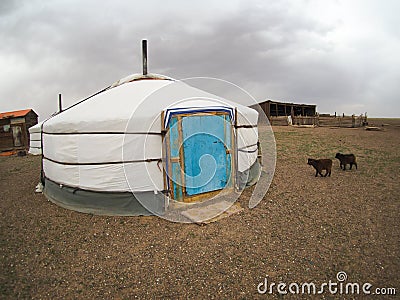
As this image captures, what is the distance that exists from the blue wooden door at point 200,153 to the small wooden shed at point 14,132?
39.4 ft

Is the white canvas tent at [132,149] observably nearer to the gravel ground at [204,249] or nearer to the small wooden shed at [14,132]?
the gravel ground at [204,249]

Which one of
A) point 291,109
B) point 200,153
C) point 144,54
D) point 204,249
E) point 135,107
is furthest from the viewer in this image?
point 291,109

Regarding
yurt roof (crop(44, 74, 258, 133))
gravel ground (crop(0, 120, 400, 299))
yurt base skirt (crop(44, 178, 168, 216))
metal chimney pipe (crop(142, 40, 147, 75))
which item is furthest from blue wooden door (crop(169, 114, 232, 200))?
metal chimney pipe (crop(142, 40, 147, 75))

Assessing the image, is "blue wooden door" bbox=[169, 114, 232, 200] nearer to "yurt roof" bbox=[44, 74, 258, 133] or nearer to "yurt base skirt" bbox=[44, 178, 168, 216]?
"yurt roof" bbox=[44, 74, 258, 133]

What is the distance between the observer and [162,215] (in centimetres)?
389

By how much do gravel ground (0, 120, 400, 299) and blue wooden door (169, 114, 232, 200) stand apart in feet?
1.91

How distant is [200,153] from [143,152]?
2.93ft

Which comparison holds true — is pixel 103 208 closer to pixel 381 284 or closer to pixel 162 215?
pixel 162 215

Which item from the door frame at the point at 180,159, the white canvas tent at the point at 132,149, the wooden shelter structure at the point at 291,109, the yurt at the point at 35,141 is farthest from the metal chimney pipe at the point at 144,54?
the wooden shelter structure at the point at 291,109

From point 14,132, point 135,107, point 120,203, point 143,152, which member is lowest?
point 120,203

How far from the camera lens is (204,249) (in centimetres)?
301

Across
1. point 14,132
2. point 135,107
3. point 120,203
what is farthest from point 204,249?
point 14,132

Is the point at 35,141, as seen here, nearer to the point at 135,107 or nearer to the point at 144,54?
the point at 144,54

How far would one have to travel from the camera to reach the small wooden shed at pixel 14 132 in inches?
511
